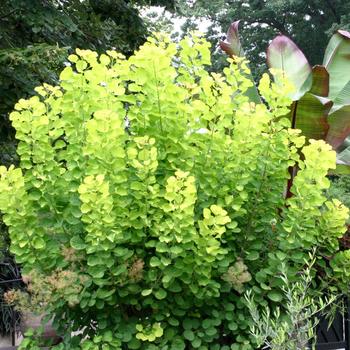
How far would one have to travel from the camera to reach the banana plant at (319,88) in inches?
166

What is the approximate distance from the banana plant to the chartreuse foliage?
49.1 inches

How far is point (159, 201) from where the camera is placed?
2.64m

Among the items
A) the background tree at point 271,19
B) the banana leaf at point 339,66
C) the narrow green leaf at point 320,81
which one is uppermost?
the background tree at point 271,19

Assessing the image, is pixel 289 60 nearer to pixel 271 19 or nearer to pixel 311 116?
pixel 311 116

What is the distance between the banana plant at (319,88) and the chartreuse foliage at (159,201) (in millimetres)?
1248

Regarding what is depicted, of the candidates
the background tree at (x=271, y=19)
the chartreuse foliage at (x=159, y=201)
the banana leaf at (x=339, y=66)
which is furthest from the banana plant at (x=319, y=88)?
the background tree at (x=271, y=19)

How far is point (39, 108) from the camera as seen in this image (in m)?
2.69

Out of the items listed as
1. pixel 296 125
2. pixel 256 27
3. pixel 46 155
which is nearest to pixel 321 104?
pixel 296 125

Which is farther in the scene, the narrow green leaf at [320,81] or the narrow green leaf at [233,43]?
the narrow green leaf at [233,43]

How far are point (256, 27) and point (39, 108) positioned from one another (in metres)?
22.9

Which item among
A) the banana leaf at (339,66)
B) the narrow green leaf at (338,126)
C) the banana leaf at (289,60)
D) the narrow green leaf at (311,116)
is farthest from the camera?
the banana leaf at (339,66)

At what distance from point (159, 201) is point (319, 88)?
7.44 ft

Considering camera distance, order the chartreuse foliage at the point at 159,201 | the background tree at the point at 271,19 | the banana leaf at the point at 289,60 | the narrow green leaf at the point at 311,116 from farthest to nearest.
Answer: the background tree at the point at 271,19, the banana leaf at the point at 289,60, the narrow green leaf at the point at 311,116, the chartreuse foliage at the point at 159,201

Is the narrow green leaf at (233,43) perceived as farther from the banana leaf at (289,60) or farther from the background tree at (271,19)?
the background tree at (271,19)
